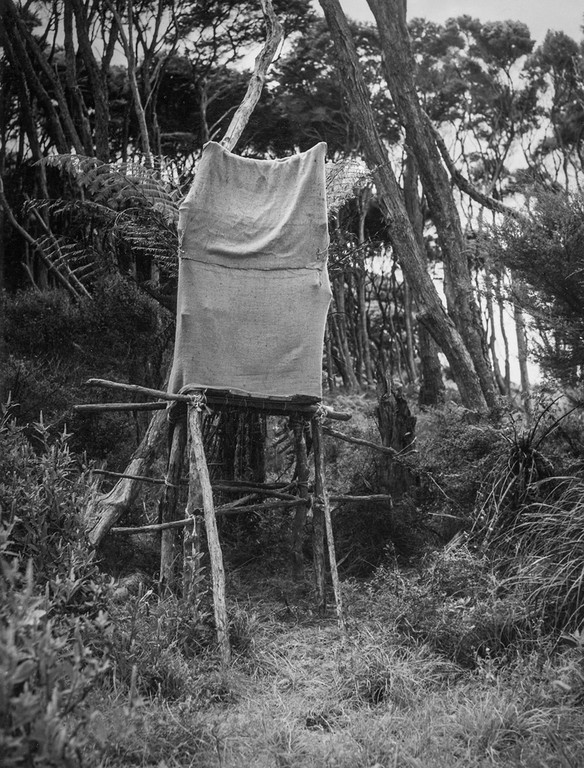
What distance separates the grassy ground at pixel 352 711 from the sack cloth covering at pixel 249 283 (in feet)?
4.99

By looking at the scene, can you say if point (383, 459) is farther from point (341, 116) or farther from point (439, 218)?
point (341, 116)

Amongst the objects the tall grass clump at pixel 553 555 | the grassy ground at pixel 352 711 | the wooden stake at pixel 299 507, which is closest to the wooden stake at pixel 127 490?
the wooden stake at pixel 299 507

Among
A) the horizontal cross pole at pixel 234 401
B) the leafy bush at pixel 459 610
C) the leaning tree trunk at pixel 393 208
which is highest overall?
the leaning tree trunk at pixel 393 208

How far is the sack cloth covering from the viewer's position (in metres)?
4.97

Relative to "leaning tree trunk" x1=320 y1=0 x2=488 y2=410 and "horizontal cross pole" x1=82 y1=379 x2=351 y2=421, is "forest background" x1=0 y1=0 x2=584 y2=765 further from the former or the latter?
"horizontal cross pole" x1=82 y1=379 x2=351 y2=421

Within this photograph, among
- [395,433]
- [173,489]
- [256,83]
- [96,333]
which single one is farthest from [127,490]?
[256,83]

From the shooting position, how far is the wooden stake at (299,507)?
586 cm

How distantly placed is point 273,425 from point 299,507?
4.25 m

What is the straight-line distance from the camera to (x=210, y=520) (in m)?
4.63

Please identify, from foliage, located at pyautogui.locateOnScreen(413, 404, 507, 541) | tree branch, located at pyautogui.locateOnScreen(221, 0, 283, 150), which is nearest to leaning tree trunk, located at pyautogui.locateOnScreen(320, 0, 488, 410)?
tree branch, located at pyautogui.locateOnScreen(221, 0, 283, 150)

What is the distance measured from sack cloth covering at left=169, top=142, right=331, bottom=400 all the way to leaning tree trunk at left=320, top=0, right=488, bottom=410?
134 inches

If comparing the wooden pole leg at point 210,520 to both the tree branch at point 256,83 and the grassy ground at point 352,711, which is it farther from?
the tree branch at point 256,83

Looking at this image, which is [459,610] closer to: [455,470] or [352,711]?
[352,711]

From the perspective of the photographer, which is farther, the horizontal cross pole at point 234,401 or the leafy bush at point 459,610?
the horizontal cross pole at point 234,401
